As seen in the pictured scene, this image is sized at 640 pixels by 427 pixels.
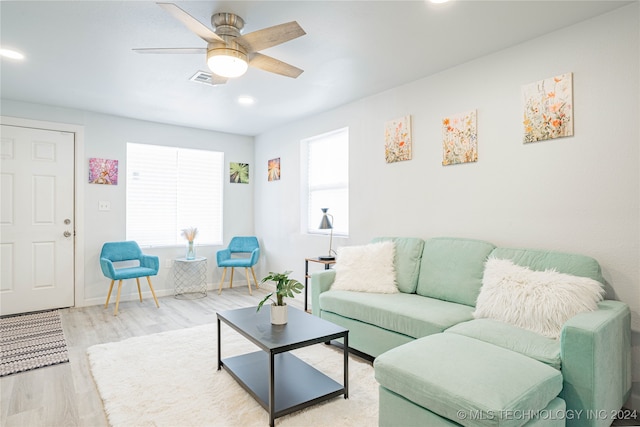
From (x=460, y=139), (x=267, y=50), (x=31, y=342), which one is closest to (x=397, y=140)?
(x=460, y=139)

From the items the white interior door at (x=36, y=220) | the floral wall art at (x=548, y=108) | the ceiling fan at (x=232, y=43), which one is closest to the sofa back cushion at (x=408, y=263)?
the floral wall art at (x=548, y=108)

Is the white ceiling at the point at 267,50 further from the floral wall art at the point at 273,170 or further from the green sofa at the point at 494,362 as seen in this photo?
the green sofa at the point at 494,362

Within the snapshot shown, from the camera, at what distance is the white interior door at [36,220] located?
4078mm

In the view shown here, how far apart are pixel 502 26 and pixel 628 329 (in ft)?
6.87

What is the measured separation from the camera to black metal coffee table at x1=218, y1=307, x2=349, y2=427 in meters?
2.03

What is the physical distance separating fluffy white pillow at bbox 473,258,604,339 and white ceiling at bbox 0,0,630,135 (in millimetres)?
1654

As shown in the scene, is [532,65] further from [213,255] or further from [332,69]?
[213,255]

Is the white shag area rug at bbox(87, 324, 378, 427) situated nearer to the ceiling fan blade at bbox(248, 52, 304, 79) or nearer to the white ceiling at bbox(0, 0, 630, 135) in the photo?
the ceiling fan blade at bbox(248, 52, 304, 79)

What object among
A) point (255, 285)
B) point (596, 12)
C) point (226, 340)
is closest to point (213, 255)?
point (255, 285)

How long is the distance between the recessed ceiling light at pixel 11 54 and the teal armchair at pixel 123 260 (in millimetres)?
2227

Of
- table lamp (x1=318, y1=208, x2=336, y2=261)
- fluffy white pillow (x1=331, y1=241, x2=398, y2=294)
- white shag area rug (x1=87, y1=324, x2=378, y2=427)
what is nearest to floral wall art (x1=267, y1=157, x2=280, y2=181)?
table lamp (x1=318, y1=208, x2=336, y2=261)

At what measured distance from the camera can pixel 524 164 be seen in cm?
268

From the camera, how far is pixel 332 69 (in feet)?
10.4

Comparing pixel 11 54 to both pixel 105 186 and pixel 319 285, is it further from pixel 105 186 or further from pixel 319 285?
pixel 319 285
